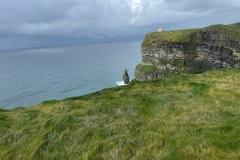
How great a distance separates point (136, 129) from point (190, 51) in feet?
496

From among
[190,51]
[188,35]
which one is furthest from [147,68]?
[188,35]

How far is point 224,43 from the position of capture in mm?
133625

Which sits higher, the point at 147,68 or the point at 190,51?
the point at 190,51

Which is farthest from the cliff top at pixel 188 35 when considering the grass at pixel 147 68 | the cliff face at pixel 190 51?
the grass at pixel 147 68

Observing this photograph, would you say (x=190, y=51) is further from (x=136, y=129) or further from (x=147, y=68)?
(x=136, y=129)

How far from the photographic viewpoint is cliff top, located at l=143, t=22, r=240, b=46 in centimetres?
13507

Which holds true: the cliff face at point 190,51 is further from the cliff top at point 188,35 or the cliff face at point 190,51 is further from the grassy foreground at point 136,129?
the grassy foreground at point 136,129

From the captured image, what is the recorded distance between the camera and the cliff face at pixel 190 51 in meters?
132

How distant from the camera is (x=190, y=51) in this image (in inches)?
6093

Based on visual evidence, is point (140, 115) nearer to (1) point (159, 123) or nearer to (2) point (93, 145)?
(1) point (159, 123)

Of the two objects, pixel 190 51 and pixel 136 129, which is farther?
pixel 190 51

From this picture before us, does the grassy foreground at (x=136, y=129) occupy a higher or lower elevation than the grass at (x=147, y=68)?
higher

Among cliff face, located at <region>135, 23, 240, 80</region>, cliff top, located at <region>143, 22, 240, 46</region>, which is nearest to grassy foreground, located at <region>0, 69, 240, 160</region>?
cliff face, located at <region>135, 23, 240, 80</region>

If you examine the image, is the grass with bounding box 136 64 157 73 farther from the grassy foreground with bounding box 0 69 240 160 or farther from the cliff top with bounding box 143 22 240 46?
the grassy foreground with bounding box 0 69 240 160
